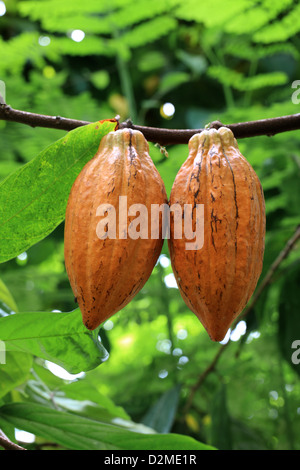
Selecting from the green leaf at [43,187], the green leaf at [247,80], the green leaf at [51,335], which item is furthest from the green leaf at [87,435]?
the green leaf at [247,80]

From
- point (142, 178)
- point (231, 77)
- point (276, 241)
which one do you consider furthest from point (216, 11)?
point (142, 178)

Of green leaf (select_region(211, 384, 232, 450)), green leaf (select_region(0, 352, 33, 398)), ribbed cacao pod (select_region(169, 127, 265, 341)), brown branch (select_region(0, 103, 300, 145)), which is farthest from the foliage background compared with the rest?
ribbed cacao pod (select_region(169, 127, 265, 341))

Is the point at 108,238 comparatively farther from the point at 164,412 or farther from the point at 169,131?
the point at 164,412

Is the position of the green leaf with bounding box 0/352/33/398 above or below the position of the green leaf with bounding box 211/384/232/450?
above

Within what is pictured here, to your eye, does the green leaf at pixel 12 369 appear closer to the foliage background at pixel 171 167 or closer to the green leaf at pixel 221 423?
the foliage background at pixel 171 167

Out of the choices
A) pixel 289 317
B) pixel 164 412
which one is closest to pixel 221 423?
pixel 164 412

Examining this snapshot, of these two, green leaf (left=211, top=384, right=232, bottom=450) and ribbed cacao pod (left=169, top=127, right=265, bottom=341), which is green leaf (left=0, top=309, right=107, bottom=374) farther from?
green leaf (left=211, top=384, right=232, bottom=450)
